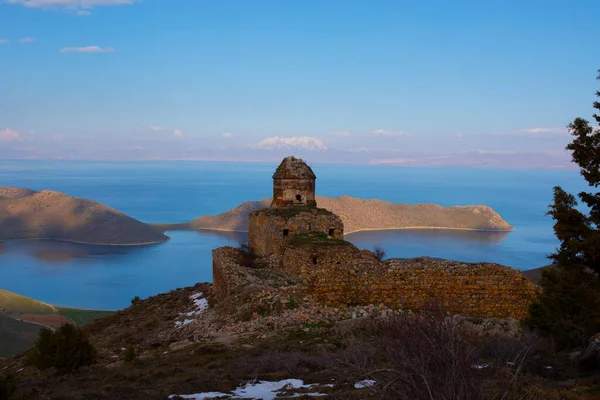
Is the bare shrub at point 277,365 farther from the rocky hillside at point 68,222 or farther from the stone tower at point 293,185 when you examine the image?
the rocky hillside at point 68,222

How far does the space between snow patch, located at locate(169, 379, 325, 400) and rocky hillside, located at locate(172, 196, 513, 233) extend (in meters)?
77.5

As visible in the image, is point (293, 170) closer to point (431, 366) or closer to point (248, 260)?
point (248, 260)

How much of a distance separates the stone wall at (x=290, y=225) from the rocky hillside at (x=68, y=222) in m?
71.0

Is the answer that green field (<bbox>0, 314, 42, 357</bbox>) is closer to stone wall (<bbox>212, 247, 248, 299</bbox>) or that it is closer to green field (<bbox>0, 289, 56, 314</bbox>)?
green field (<bbox>0, 289, 56, 314</bbox>)

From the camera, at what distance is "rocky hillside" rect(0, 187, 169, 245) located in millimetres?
88500

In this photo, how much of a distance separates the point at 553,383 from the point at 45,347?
8110mm

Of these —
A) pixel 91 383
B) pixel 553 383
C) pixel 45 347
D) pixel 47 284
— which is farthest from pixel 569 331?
pixel 47 284

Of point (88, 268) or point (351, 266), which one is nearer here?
point (351, 266)

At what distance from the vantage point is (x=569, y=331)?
8.29m

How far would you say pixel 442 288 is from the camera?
10055 mm

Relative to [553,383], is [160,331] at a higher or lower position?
lower

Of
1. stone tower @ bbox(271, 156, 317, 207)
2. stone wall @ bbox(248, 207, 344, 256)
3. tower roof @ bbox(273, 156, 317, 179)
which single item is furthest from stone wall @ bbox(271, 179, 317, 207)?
stone wall @ bbox(248, 207, 344, 256)

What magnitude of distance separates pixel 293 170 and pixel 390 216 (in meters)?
73.1

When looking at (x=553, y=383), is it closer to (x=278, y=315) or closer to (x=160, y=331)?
(x=278, y=315)
